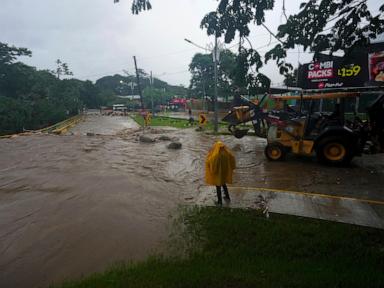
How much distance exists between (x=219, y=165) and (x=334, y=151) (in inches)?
228

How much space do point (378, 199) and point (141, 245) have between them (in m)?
5.64

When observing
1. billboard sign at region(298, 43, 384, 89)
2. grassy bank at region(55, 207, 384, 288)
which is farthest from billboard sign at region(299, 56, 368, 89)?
grassy bank at region(55, 207, 384, 288)

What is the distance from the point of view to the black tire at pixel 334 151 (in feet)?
35.0

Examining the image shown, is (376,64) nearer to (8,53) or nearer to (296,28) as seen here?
(296,28)

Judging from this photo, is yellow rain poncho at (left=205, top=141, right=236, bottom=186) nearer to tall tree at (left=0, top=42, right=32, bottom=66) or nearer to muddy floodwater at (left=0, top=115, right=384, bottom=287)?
muddy floodwater at (left=0, top=115, right=384, bottom=287)

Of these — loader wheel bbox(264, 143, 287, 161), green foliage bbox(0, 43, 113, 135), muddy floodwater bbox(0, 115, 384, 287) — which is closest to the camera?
muddy floodwater bbox(0, 115, 384, 287)

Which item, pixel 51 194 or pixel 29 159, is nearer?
pixel 51 194

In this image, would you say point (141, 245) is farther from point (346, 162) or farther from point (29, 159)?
point (29, 159)

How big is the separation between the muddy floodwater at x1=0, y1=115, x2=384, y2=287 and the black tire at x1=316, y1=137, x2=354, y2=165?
13.9 inches

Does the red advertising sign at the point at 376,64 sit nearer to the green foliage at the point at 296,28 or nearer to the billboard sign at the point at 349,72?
the billboard sign at the point at 349,72

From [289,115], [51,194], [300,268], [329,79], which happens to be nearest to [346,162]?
[289,115]

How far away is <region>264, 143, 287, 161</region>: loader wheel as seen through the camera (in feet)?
38.9

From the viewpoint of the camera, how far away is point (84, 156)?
1501 centimetres

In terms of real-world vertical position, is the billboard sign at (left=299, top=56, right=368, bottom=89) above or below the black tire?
above
